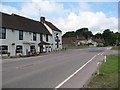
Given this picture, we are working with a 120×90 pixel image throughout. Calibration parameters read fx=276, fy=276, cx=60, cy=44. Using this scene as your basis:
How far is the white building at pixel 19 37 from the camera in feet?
156

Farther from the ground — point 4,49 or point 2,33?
point 2,33

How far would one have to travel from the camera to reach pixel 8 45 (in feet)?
158

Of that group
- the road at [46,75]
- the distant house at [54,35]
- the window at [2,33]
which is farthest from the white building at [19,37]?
the road at [46,75]

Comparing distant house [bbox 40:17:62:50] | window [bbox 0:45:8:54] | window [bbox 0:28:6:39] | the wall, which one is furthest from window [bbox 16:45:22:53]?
distant house [bbox 40:17:62:50]

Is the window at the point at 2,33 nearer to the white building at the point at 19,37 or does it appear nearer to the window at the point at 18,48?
the white building at the point at 19,37

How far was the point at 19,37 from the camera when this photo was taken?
52750 millimetres

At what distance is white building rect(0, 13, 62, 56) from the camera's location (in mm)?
47438

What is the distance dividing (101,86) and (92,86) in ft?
1.19

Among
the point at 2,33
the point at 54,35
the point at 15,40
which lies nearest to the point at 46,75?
the point at 2,33

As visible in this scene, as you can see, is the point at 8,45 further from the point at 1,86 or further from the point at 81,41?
the point at 81,41

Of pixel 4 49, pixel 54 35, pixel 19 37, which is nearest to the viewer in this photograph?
pixel 4 49

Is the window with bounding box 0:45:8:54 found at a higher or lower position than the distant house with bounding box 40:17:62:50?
lower

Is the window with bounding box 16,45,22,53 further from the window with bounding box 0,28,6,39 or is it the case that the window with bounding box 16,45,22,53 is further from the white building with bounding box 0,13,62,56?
the window with bounding box 0,28,6,39

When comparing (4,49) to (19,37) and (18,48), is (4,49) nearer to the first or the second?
(18,48)
